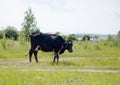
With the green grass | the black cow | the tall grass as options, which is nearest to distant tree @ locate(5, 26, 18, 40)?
the tall grass

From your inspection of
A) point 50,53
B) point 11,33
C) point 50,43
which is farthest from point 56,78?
point 11,33

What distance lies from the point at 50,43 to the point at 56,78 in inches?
Answer: 334

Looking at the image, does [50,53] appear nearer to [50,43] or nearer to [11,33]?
[50,43]

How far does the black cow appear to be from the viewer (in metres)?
24.2

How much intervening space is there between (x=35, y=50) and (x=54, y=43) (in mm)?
1672

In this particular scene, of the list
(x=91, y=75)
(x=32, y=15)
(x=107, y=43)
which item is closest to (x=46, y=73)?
(x=91, y=75)

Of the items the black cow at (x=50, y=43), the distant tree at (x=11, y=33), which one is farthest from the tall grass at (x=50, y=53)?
the distant tree at (x=11, y=33)

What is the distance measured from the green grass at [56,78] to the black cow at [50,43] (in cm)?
663

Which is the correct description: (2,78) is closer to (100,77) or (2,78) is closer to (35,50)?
(100,77)

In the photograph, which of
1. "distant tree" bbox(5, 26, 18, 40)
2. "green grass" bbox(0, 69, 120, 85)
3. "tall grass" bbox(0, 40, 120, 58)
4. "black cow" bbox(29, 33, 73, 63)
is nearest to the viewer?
"green grass" bbox(0, 69, 120, 85)

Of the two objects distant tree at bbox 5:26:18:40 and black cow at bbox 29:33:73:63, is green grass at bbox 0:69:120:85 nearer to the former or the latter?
black cow at bbox 29:33:73:63

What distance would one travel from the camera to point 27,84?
47.6 feet

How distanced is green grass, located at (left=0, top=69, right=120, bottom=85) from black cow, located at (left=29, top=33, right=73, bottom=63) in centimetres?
663

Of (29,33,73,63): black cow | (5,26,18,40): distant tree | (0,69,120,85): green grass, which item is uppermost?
(29,33,73,63): black cow
